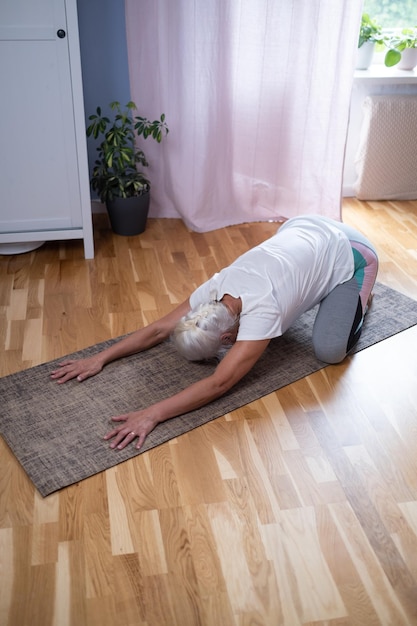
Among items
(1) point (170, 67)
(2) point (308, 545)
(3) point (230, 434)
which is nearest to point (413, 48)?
(1) point (170, 67)

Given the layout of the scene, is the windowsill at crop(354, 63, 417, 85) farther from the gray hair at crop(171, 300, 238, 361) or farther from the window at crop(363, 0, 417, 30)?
the gray hair at crop(171, 300, 238, 361)

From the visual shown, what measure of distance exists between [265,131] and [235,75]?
12.8 inches

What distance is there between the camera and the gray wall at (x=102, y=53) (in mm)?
3289

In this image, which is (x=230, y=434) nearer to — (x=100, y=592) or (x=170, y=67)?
(x=100, y=592)

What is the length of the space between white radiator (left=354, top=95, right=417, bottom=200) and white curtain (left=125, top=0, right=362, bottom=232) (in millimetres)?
423

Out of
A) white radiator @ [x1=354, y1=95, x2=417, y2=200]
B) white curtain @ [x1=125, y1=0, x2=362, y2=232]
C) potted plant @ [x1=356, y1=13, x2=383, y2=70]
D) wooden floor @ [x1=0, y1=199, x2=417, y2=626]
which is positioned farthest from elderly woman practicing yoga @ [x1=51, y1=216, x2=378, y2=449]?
potted plant @ [x1=356, y1=13, x2=383, y2=70]

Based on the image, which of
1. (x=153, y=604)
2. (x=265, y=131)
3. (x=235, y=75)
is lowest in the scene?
(x=153, y=604)

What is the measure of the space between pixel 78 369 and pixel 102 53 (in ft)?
5.90

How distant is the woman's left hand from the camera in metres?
2.15

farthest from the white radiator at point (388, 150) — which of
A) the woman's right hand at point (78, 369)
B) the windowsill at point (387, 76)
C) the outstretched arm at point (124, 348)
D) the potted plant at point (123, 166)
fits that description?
the woman's right hand at point (78, 369)

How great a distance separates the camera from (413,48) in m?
3.81

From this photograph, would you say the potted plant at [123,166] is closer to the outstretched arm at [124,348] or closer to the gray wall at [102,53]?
the gray wall at [102,53]

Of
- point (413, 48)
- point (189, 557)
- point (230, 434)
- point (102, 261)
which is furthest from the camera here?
point (413, 48)

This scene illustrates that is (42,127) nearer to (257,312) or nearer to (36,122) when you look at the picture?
(36,122)
